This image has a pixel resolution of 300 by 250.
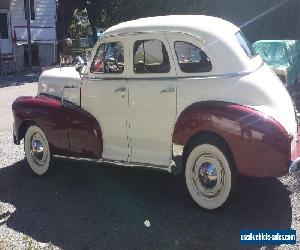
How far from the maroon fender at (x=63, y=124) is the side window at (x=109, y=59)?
63 centimetres

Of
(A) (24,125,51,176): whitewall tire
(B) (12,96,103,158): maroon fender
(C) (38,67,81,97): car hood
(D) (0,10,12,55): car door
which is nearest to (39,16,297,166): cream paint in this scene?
(B) (12,96,103,158): maroon fender

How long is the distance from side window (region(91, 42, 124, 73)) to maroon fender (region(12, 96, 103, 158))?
634 mm

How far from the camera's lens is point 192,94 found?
4953 mm

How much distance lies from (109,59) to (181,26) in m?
1.13

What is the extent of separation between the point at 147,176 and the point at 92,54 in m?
1.85

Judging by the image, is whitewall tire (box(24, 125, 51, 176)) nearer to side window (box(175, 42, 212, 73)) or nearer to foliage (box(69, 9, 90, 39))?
side window (box(175, 42, 212, 73))

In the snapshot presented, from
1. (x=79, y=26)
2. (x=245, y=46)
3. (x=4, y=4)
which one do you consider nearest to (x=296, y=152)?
(x=245, y=46)

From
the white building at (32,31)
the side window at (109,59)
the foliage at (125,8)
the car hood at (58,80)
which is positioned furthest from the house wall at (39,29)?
the side window at (109,59)

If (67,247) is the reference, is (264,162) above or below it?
above

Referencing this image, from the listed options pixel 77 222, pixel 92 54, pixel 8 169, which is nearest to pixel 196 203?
pixel 77 222

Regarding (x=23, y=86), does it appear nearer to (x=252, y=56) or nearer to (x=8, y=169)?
(x=8, y=169)

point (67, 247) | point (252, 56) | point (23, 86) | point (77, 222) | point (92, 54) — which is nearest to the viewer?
point (67, 247)

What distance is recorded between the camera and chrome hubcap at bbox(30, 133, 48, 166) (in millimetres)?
6445

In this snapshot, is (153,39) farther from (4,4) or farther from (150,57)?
(4,4)
